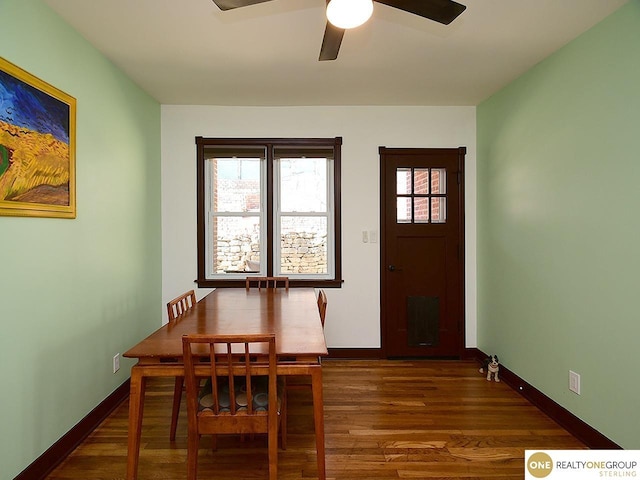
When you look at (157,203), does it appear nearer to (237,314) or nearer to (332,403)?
(237,314)

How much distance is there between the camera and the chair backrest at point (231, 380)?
161 cm

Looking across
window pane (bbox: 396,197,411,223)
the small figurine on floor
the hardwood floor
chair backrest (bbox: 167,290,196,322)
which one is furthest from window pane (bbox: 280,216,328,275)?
the small figurine on floor

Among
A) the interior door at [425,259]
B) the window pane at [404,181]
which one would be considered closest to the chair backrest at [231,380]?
the interior door at [425,259]

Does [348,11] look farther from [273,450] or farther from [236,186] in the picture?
[236,186]

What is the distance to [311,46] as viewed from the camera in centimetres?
254

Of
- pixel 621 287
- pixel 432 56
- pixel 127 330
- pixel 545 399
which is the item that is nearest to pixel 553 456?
pixel 545 399

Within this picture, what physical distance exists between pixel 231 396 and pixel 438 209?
294 centimetres

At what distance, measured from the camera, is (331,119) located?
3785 mm

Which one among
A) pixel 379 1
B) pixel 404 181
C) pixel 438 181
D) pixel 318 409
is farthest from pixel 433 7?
pixel 438 181

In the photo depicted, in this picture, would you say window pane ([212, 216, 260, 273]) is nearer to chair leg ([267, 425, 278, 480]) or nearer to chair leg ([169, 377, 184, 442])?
chair leg ([169, 377, 184, 442])

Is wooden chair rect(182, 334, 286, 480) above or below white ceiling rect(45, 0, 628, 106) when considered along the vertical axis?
Result: below

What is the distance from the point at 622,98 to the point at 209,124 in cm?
334

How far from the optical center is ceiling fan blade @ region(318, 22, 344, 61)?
5.83 feet

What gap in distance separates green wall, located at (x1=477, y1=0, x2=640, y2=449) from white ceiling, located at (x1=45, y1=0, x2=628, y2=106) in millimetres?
265
